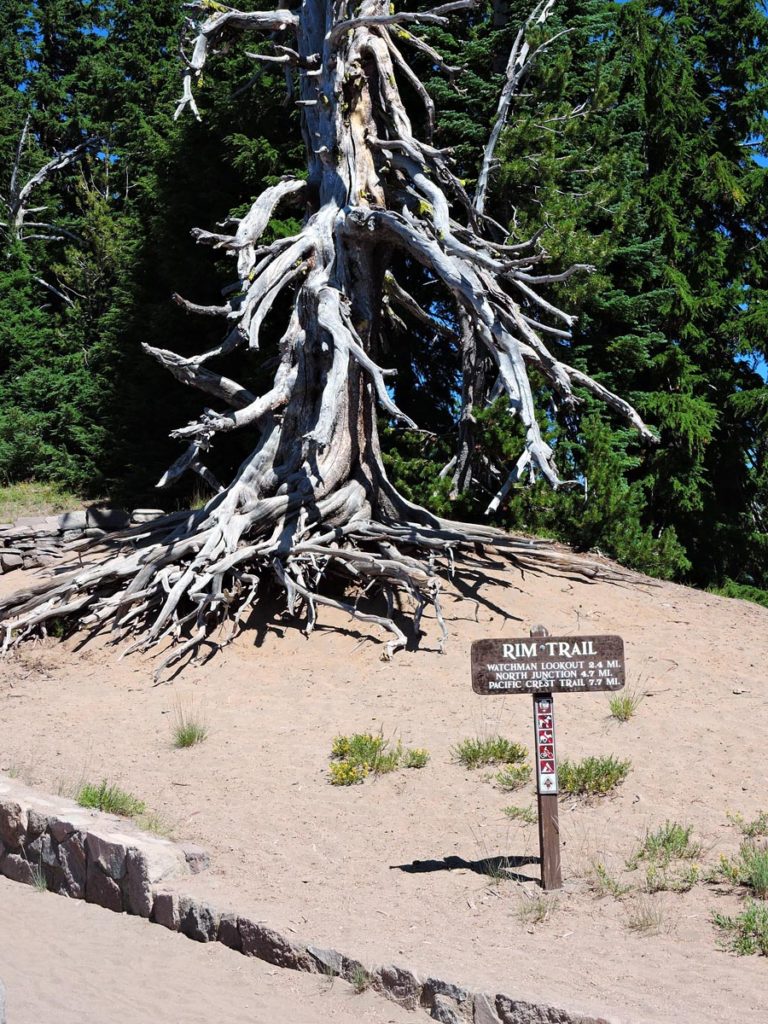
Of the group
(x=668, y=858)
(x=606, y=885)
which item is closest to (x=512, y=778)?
(x=668, y=858)

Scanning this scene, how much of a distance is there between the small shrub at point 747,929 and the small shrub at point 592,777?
175cm

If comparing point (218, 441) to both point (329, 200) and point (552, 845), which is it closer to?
point (329, 200)

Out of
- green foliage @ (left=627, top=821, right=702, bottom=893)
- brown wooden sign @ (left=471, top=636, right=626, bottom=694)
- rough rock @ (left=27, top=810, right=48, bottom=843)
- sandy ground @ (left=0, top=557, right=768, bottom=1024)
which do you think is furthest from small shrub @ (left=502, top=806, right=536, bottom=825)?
rough rock @ (left=27, top=810, right=48, bottom=843)

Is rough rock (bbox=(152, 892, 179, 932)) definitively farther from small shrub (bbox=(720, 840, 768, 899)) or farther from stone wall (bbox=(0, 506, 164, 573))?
stone wall (bbox=(0, 506, 164, 573))

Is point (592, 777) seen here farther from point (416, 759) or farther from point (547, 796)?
point (547, 796)

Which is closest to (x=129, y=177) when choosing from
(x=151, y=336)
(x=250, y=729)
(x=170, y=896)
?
(x=151, y=336)

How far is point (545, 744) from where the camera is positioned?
6.23 m

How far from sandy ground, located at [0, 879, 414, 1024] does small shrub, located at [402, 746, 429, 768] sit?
2367 millimetres

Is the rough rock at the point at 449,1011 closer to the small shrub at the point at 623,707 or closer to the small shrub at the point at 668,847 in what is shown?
the small shrub at the point at 668,847

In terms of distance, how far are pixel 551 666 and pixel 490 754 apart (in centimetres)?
204

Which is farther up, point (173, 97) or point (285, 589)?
point (173, 97)

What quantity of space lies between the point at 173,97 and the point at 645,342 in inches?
408

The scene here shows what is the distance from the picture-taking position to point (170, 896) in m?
6.13

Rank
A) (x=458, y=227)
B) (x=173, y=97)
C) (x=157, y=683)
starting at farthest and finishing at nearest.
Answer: (x=173, y=97) → (x=458, y=227) → (x=157, y=683)
